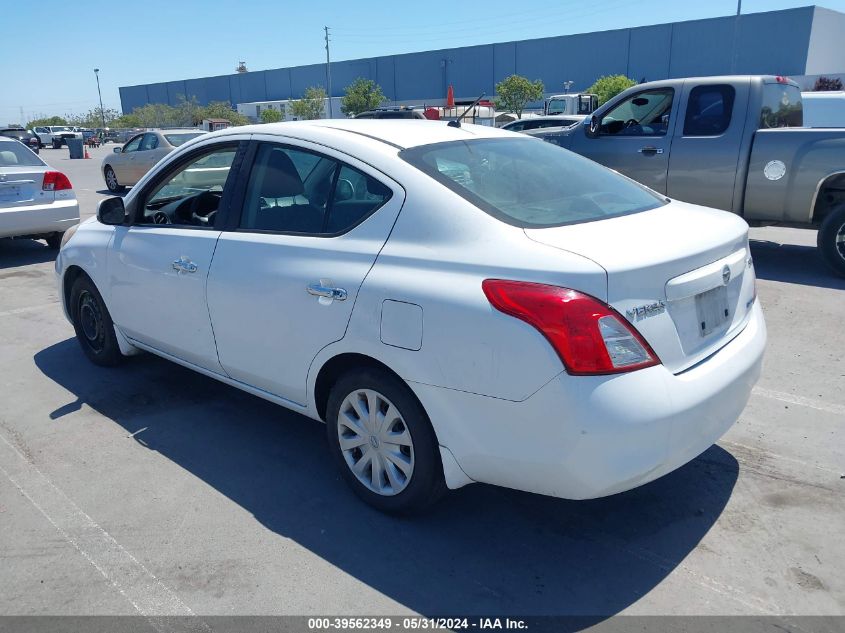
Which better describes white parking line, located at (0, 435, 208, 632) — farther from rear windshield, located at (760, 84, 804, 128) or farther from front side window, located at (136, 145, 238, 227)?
rear windshield, located at (760, 84, 804, 128)

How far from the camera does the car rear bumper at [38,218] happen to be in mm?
8906

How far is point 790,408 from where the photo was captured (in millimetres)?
4410

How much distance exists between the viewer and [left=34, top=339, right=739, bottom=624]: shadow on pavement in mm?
2797

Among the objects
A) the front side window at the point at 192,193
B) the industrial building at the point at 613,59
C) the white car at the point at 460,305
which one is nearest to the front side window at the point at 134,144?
the front side window at the point at 192,193

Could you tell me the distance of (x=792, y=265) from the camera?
832 cm

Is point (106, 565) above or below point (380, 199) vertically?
below

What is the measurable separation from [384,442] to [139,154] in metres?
16.1

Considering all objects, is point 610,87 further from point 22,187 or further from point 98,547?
point 98,547

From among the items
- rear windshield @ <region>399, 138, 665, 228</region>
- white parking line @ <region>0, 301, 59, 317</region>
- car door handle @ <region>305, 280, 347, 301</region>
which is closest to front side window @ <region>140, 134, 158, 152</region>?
white parking line @ <region>0, 301, 59, 317</region>

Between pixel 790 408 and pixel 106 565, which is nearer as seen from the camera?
pixel 106 565

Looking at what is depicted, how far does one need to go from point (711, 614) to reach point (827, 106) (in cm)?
A: 1160

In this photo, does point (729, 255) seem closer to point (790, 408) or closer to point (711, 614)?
point (711, 614)

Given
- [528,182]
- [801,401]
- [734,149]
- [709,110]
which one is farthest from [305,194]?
[709,110]

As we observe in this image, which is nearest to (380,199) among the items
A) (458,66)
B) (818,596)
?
(818,596)
